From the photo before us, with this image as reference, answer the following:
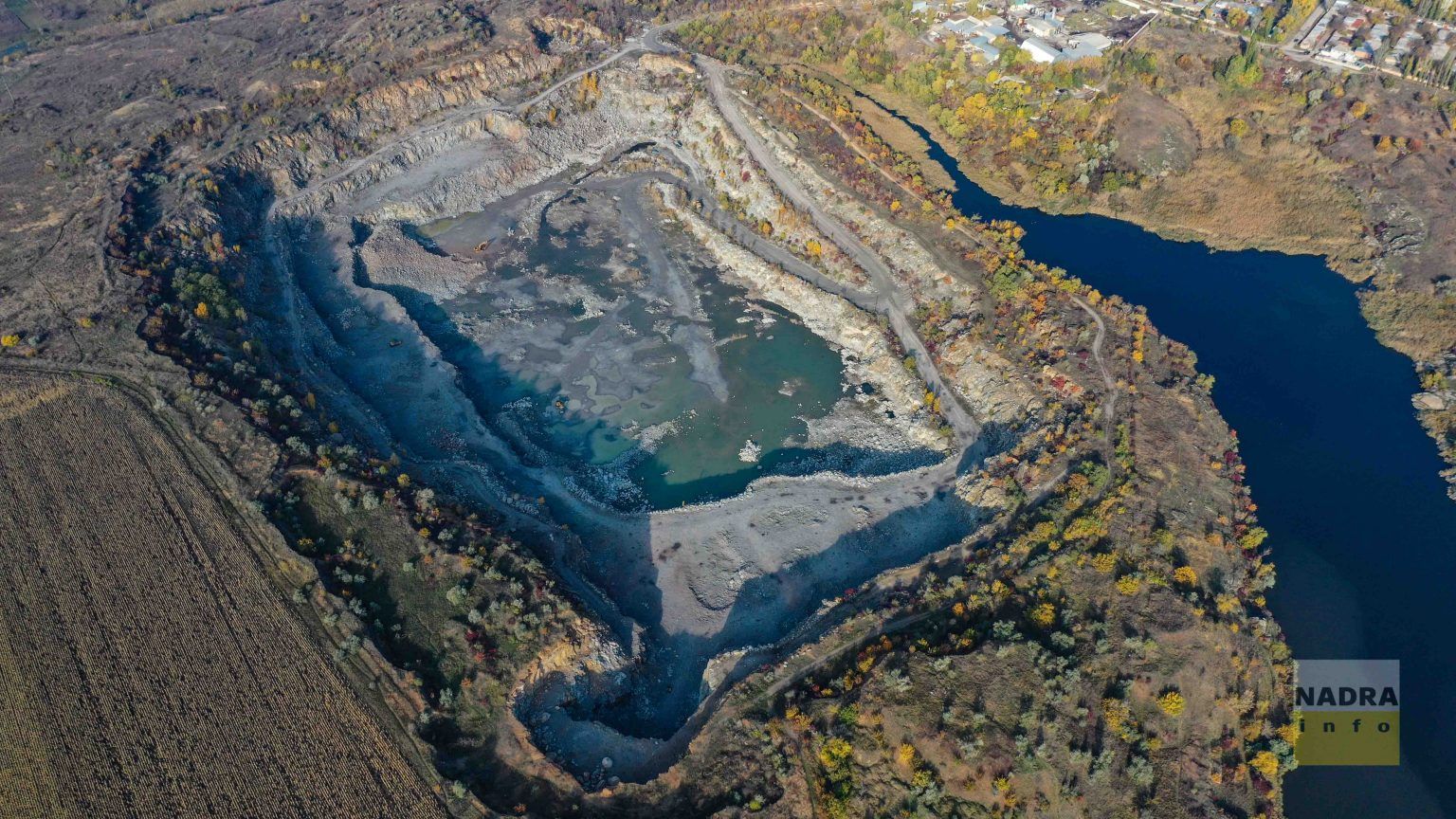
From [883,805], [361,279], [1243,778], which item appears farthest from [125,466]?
[1243,778]

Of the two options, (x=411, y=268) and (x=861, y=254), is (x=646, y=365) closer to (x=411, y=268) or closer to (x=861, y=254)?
(x=861, y=254)

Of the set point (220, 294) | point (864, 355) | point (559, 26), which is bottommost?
point (864, 355)

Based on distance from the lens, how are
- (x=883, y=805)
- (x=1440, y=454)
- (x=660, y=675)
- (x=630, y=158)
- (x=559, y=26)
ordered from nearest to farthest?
(x=883, y=805), (x=660, y=675), (x=1440, y=454), (x=630, y=158), (x=559, y=26)

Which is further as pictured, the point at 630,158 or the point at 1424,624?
the point at 630,158

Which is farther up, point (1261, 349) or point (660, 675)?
point (1261, 349)

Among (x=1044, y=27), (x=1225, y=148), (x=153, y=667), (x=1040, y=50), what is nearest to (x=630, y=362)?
(x=153, y=667)

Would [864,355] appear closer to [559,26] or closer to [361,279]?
[361,279]

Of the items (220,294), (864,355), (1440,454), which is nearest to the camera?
(1440,454)
